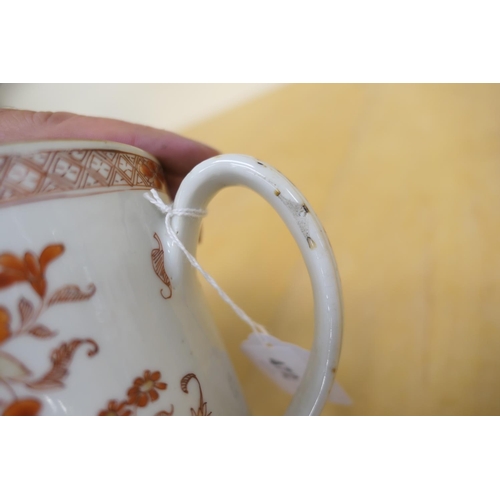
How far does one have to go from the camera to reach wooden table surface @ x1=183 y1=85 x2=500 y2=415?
0.48 metres

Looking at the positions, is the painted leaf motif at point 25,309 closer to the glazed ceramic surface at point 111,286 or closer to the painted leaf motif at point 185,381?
the glazed ceramic surface at point 111,286

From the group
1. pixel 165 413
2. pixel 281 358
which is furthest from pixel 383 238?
pixel 165 413

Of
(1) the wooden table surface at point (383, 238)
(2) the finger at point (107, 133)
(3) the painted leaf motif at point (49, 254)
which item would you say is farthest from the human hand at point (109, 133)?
(1) the wooden table surface at point (383, 238)

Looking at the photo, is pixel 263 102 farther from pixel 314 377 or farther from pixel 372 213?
pixel 314 377

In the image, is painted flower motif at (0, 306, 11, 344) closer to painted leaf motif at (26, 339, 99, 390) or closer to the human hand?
painted leaf motif at (26, 339, 99, 390)

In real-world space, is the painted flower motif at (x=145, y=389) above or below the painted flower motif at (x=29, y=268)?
below

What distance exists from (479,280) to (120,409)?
49cm

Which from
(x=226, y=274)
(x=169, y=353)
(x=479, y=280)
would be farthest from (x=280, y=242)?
(x=169, y=353)

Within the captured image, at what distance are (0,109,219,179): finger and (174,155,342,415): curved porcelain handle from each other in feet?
0.29

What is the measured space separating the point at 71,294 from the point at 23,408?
7 cm

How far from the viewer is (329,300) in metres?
0.28

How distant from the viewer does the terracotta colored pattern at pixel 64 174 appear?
213mm

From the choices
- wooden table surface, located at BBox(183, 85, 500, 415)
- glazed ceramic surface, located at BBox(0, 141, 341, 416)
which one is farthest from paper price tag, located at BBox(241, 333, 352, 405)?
wooden table surface, located at BBox(183, 85, 500, 415)

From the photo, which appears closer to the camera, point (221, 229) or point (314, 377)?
point (314, 377)
